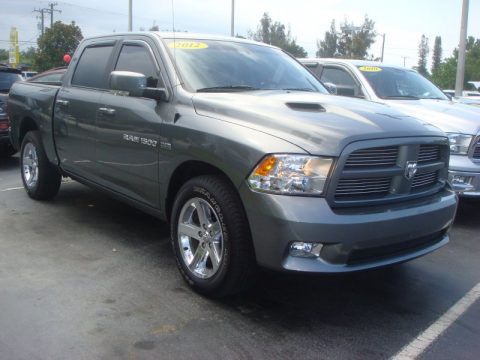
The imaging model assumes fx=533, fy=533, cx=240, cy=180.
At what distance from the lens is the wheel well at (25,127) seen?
21.2 feet

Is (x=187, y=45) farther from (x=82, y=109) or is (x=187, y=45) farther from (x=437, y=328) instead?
(x=437, y=328)

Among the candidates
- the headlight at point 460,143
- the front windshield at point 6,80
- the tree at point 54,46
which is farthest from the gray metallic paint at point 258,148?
the tree at point 54,46

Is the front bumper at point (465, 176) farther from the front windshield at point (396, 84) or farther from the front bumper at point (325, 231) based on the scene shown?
the front bumper at point (325, 231)

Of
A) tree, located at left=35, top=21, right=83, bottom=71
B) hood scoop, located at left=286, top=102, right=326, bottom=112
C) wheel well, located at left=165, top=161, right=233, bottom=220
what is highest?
tree, located at left=35, top=21, right=83, bottom=71

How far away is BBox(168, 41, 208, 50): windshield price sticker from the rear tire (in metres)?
2.49

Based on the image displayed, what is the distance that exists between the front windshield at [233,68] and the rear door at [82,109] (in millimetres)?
1015

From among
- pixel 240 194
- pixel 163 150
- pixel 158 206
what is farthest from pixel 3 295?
pixel 240 194

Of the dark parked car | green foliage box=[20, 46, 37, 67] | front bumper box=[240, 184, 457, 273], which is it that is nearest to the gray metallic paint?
front bumper box=[240, 184, 457, 273]

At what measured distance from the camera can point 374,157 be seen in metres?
3.37

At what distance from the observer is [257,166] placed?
3.23m

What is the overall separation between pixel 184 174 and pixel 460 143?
3.38m

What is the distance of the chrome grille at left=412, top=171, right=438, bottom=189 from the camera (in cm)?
369

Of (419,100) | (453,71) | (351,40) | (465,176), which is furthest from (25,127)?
(453,71)

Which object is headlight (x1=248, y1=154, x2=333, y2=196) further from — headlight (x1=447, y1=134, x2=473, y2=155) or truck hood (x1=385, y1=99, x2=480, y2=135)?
headlight (x1=447, y1=134, x2=473, y2=155)
